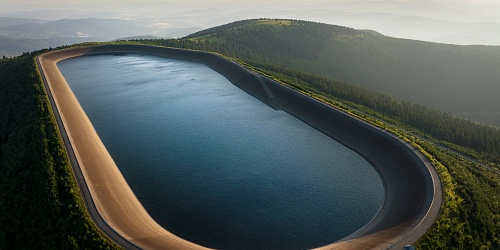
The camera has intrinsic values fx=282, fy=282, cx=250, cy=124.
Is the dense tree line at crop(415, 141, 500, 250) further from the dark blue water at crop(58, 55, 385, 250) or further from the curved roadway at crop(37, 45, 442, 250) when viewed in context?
the dark blue water at crop(58, 55, 385, 250)

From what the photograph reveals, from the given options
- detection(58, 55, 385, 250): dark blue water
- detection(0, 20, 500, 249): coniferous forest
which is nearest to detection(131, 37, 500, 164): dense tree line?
detection(0, 20, 500, 249): coniferous forest

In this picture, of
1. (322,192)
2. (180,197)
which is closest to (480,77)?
(322,192)

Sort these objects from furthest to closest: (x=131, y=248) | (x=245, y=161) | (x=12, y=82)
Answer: (x=12, y=82), (x=245, y=161), (x=131, y=248)

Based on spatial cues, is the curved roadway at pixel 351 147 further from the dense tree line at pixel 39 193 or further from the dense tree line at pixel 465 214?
the dense tree line at pixel 39 193

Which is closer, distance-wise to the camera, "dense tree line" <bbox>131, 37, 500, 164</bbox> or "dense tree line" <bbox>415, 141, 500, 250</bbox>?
"dense tree line" <bbox>415, 141, 500, 250</bbox>

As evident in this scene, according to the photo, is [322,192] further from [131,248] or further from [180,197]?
[131,248]
